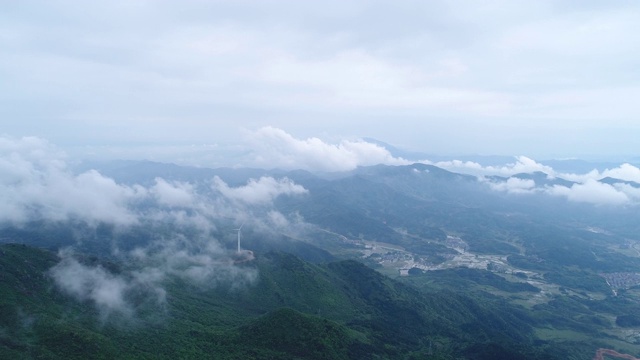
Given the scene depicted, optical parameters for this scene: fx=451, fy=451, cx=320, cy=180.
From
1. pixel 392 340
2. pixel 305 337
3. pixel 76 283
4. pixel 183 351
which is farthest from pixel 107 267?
pixel 392 340

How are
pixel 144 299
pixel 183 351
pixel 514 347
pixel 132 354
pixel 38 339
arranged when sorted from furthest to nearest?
pixel 514 347, pixel 144 299, pixel 183 351, pixel 132 354, pixel 38 339

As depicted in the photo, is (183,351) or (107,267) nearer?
(183,351)

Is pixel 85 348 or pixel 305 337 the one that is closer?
pixel 85 348

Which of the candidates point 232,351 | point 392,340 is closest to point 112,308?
point 232,351

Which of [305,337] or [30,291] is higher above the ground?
[30,291]

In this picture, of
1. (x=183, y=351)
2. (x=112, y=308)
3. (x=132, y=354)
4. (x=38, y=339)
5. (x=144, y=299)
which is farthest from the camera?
(x=144, y=299)

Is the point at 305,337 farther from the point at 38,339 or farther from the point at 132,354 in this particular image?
the point at 38,339

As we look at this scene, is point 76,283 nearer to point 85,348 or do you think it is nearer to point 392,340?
point 85,348

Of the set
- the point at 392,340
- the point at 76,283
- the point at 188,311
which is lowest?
the point at 392,340

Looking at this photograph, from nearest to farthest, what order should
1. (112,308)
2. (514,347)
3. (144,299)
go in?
(112,308), (144,299), (514,347)
